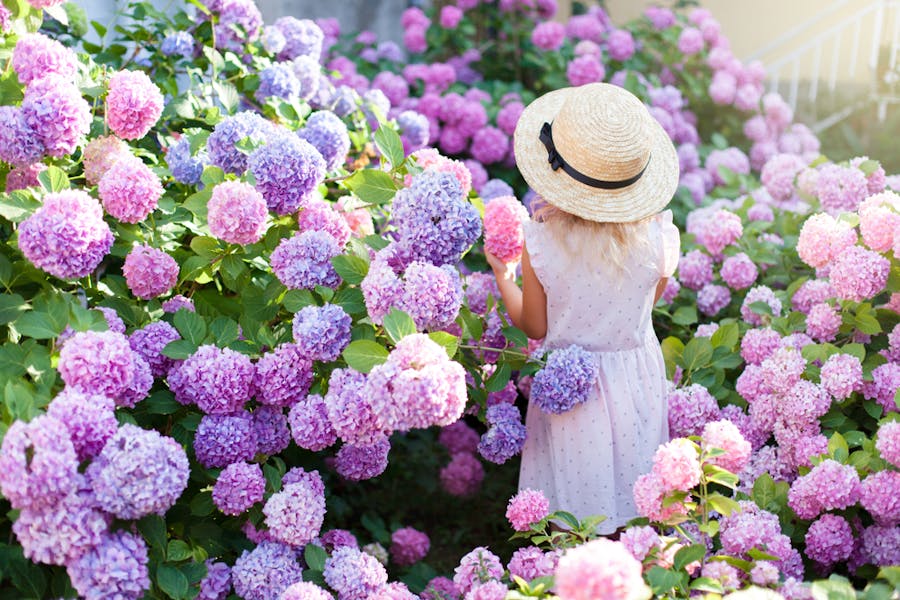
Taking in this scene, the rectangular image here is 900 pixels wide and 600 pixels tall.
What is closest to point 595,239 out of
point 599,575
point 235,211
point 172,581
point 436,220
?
point 436,220

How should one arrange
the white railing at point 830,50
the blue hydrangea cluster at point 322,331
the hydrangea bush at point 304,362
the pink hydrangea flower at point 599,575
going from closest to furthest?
the pink hydrangea flower at point 599,575
the hydrangea bush at point 304,362
the blue hydrangea cluster at point 322,331
the white railing at point 830,50

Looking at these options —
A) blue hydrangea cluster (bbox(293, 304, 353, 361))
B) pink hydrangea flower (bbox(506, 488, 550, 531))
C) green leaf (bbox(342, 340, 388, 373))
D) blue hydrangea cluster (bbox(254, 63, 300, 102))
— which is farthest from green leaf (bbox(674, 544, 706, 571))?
blue hydrangea cluster (bbox(254, 63, 300, 102))

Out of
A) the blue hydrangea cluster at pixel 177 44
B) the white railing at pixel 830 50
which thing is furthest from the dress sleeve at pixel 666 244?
the white railing at pixel 830 50

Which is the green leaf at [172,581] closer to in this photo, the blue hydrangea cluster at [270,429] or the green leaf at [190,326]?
the blue hydrangea cluster at [270,429]

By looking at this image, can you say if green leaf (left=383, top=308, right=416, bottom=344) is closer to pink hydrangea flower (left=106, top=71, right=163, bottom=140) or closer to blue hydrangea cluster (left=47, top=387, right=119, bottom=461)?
blue hydrangea cluster (left=47, top=387, right=119, bottom=461)

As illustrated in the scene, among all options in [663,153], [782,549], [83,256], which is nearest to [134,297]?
[83,256]

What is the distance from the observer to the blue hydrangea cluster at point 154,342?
1.76m

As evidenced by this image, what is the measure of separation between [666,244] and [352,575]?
1047mm

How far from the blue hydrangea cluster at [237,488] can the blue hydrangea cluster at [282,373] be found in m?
0.15

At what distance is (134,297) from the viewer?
6.45ft

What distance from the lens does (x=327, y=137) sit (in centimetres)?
222

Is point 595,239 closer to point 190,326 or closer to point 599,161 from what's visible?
point 599,161

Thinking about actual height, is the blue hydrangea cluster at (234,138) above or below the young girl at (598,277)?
above

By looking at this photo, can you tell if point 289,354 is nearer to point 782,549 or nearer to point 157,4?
point 782,549
